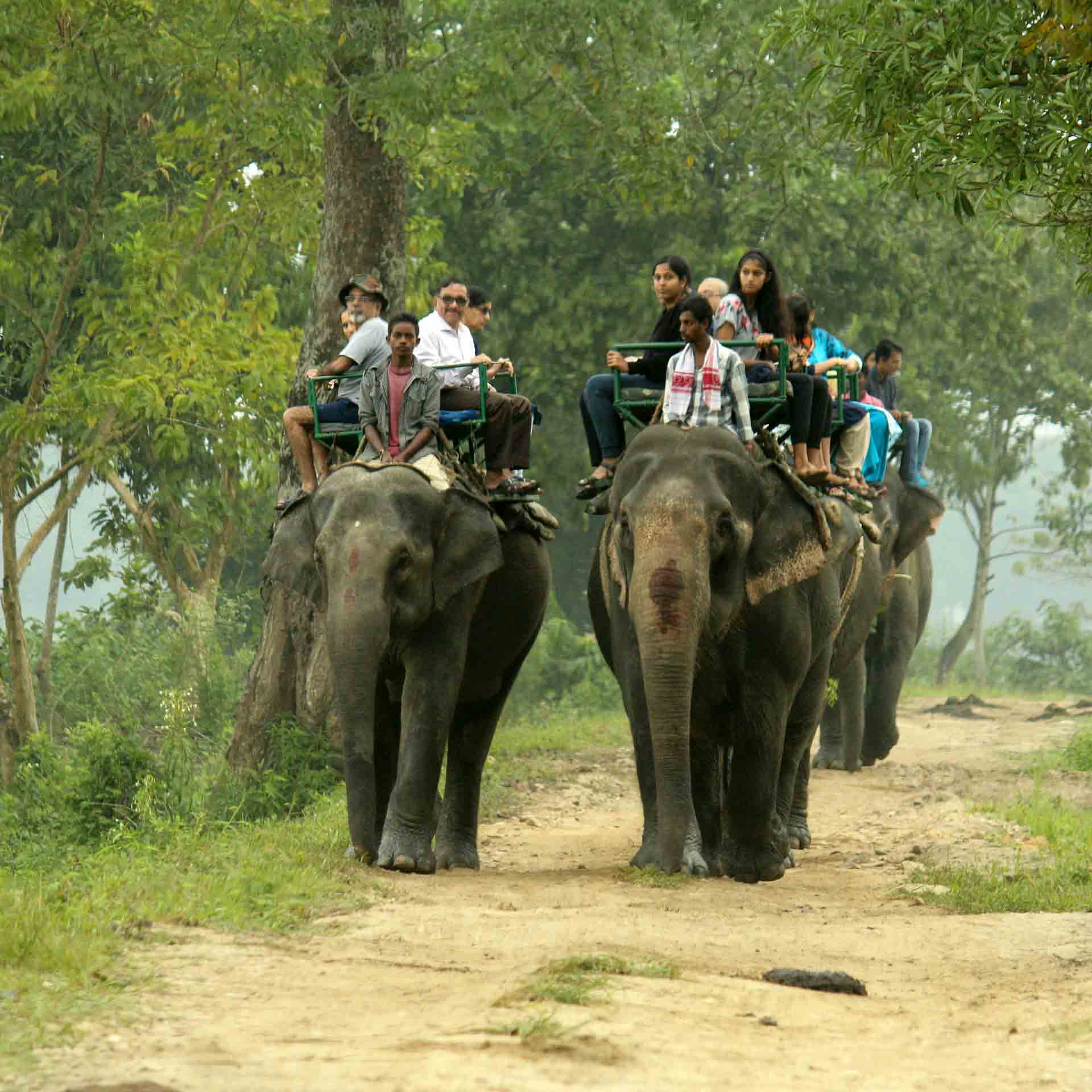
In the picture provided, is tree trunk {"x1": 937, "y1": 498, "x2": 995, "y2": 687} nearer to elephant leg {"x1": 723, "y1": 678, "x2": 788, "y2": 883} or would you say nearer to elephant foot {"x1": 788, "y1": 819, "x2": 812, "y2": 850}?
elephant foot {"x1": 788, "y1": 819, "x2": 812, "y2": 850}

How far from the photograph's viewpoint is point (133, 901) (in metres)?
7.17

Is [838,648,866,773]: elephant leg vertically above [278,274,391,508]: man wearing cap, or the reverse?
[278,274,391,508]: man wearing cap

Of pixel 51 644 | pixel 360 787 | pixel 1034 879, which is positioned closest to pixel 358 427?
pixel 360 787

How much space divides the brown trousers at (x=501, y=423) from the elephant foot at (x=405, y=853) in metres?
1.99

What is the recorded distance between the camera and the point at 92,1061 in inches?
189

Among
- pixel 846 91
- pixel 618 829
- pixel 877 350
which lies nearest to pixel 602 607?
pixel 618 829

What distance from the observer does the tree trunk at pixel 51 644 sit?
1976 centimetres

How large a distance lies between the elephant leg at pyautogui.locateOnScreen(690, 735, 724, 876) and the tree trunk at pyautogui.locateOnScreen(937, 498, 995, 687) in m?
25.2

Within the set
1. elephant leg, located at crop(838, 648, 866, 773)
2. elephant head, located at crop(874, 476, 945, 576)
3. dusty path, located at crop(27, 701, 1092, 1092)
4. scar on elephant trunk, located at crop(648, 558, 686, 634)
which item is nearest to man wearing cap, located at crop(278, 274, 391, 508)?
scar on elephant trunk, located at crop(648, 558, 686, 634)

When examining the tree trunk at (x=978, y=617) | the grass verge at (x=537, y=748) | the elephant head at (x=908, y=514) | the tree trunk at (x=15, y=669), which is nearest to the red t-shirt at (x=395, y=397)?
the grass verge at (x=537, y=748)

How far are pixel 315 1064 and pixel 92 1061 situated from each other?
54cm

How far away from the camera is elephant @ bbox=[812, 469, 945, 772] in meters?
Result: 15.7

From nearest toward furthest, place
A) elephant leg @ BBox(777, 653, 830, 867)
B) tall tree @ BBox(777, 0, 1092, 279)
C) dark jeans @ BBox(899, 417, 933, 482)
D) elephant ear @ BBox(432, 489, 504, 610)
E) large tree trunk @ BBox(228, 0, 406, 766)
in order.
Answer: tall tree @ BBox(777, 0, 1092, 279)
elephant ear @ BBox(432, 489, 504, 610)
elephant leg @ BBox(777, 653, 830, 867)
large tree trunk @ BBox(228, 0, 406, 766)
dark jeans @ BBox(899, 417, 933, 482)

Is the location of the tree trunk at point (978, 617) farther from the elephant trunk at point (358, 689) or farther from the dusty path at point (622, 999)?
the elephant trunk at point (358, 689)
